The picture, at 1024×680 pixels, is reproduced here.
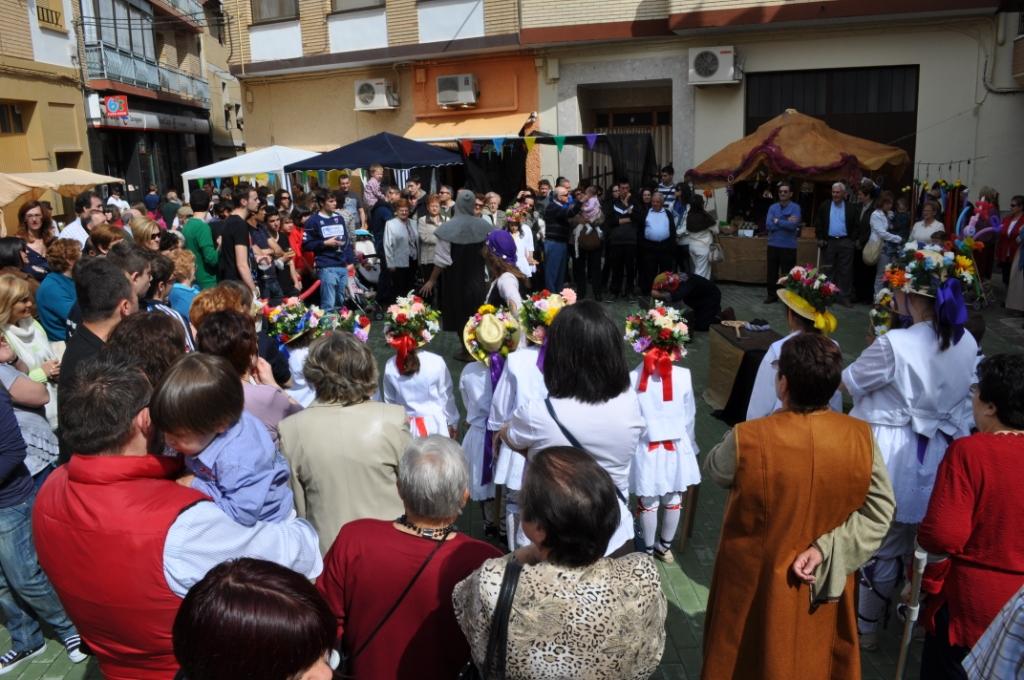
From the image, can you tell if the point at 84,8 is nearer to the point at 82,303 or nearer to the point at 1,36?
the point at 1,36

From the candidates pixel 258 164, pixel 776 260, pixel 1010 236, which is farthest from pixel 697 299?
pixel 258 164

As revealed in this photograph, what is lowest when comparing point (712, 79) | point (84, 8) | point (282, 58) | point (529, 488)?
point (529, 488)

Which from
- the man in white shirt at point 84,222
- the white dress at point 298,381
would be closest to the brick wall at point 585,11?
the man in white shirt at point 84,222

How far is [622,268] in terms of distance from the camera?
13.1m

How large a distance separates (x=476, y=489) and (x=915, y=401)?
250cm

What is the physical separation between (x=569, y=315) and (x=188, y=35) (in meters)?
33.3

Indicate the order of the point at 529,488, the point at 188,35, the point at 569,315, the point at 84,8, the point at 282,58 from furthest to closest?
the point at 188,35 → the point at 84,8 → the point at 282,58 → the point at 569,315 → the point at 529,488

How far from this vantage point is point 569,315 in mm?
3506

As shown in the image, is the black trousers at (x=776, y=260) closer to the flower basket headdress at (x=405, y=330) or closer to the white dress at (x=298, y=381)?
the flower basket headdress at (x=405, y=330)

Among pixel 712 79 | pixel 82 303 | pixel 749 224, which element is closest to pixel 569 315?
pixel 82 303

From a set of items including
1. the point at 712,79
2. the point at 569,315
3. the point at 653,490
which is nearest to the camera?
the point at 569,315

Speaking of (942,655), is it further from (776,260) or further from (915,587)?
(776,260)

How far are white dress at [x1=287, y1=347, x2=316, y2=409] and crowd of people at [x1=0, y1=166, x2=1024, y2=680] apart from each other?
2 centimetres

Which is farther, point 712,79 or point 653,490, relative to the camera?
point 712,79
